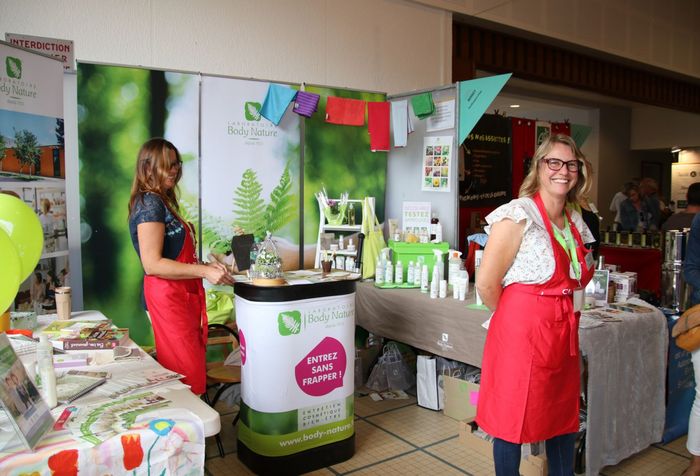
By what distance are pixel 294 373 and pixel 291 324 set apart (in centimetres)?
25

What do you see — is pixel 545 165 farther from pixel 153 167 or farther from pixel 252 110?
pixel 252 110

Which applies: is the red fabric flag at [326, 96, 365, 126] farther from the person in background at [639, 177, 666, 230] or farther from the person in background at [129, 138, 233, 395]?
the person in background at [639, 177, 666, 230]

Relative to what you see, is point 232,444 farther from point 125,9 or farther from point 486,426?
point 125,9

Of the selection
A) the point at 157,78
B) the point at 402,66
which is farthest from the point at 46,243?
the point at 402,66

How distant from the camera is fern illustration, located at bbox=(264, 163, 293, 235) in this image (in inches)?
175

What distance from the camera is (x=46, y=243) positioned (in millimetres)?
3416

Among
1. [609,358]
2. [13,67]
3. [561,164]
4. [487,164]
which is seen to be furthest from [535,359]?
[487,164]

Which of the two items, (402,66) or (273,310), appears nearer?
(273,310)

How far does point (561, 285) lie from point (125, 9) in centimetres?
378

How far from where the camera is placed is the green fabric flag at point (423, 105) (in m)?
4.31

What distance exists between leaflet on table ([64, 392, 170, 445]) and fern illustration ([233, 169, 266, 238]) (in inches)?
109

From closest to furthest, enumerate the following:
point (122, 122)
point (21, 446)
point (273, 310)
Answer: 1. point (21, 446)
2. point (273, 310)
3. point (122, 122)

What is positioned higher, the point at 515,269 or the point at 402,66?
the point at 402,66

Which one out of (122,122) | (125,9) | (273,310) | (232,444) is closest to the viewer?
(273,310)
